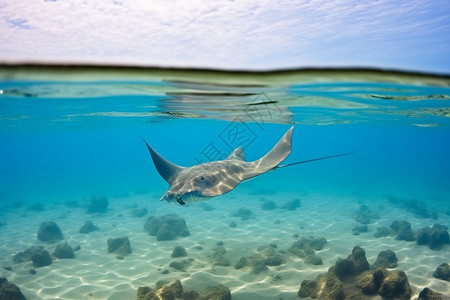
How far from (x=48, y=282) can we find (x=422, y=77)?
14.6 meters

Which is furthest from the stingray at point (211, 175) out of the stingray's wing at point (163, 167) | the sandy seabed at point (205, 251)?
the sandy seabed at point (205, 251)

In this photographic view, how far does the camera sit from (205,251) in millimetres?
12445

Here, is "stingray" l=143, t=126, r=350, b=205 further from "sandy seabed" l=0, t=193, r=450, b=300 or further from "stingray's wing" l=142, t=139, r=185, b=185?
"sandy seabed" l=0, t=193, r=450, b=300

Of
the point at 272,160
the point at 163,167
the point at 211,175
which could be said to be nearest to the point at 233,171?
the point at 211,175

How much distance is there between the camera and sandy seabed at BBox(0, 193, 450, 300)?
9.21 m

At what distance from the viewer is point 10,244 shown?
15.1 metres

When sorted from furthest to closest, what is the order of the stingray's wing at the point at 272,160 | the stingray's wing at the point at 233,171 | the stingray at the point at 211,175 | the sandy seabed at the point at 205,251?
1. the sandy seabed at the point at 205,251
2. the stingray's wing at the point at 272,160
3. the stingray's wing at the point at 233,171
4. the stingray at the point at 211,175

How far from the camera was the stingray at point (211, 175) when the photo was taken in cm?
683

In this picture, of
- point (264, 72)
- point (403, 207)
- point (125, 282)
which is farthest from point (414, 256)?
point (403, 207)

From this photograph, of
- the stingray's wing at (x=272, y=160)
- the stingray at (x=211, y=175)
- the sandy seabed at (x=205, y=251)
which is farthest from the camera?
the sandy seabed at (x=205, y=251)

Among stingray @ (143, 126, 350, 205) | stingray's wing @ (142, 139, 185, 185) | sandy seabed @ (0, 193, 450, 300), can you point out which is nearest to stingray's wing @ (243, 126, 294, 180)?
stingray @ (143, 126, 350, 205)

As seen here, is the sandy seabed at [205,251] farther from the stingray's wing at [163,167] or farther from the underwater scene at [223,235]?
the stingray's wing at [163,167]

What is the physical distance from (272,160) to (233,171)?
4.35 feet

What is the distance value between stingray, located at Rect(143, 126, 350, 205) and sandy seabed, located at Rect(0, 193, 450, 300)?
3603 mm
